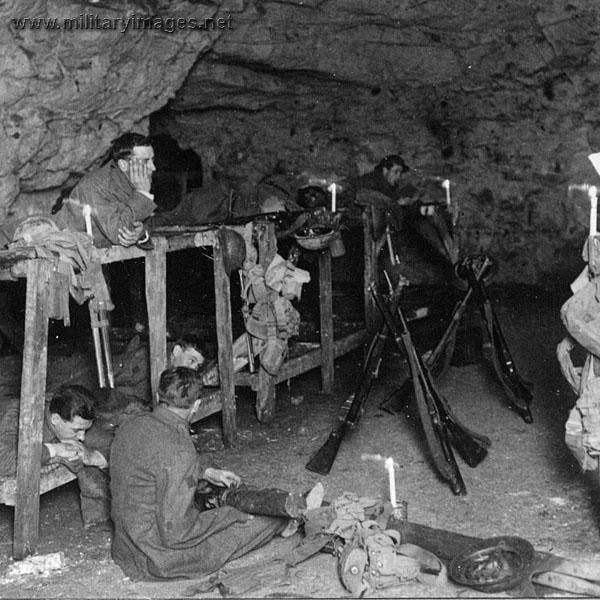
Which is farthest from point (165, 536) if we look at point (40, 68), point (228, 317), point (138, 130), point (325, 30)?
point (325, 30)

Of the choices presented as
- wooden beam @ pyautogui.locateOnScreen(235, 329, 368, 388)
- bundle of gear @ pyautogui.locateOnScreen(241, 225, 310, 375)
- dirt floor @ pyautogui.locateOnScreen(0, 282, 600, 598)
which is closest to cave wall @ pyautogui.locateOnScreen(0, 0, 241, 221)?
bundle of gear @ pyautogui.locateOnScreen(241, 225, 310, 375)

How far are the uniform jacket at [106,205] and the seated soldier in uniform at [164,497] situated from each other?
152 cm

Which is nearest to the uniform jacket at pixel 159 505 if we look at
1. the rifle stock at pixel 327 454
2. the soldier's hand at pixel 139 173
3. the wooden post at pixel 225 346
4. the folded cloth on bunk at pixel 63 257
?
the folded cloth on bunk at pixel 63 257

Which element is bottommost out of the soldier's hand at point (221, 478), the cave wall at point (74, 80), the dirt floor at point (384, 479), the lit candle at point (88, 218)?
the dirt floor at point (384, 479)

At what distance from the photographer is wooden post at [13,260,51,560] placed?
16.5 ft

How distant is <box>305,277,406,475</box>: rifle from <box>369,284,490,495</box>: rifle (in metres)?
0.28

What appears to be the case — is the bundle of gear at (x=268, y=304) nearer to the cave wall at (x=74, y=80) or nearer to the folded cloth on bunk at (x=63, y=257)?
the cave wall at (x=74, y=80)


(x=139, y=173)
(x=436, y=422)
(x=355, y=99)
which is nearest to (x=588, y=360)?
(x=436, y=422)

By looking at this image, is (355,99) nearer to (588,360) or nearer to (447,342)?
(447,342)

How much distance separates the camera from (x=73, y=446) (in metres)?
5.45

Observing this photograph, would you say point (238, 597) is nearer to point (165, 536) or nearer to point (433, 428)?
point (165, 536)

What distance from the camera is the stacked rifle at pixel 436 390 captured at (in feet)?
20.0

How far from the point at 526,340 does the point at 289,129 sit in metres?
4.12

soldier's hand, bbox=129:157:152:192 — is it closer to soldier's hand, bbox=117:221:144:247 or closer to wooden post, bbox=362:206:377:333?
soldier's hand, bbox=117:221:144:247
